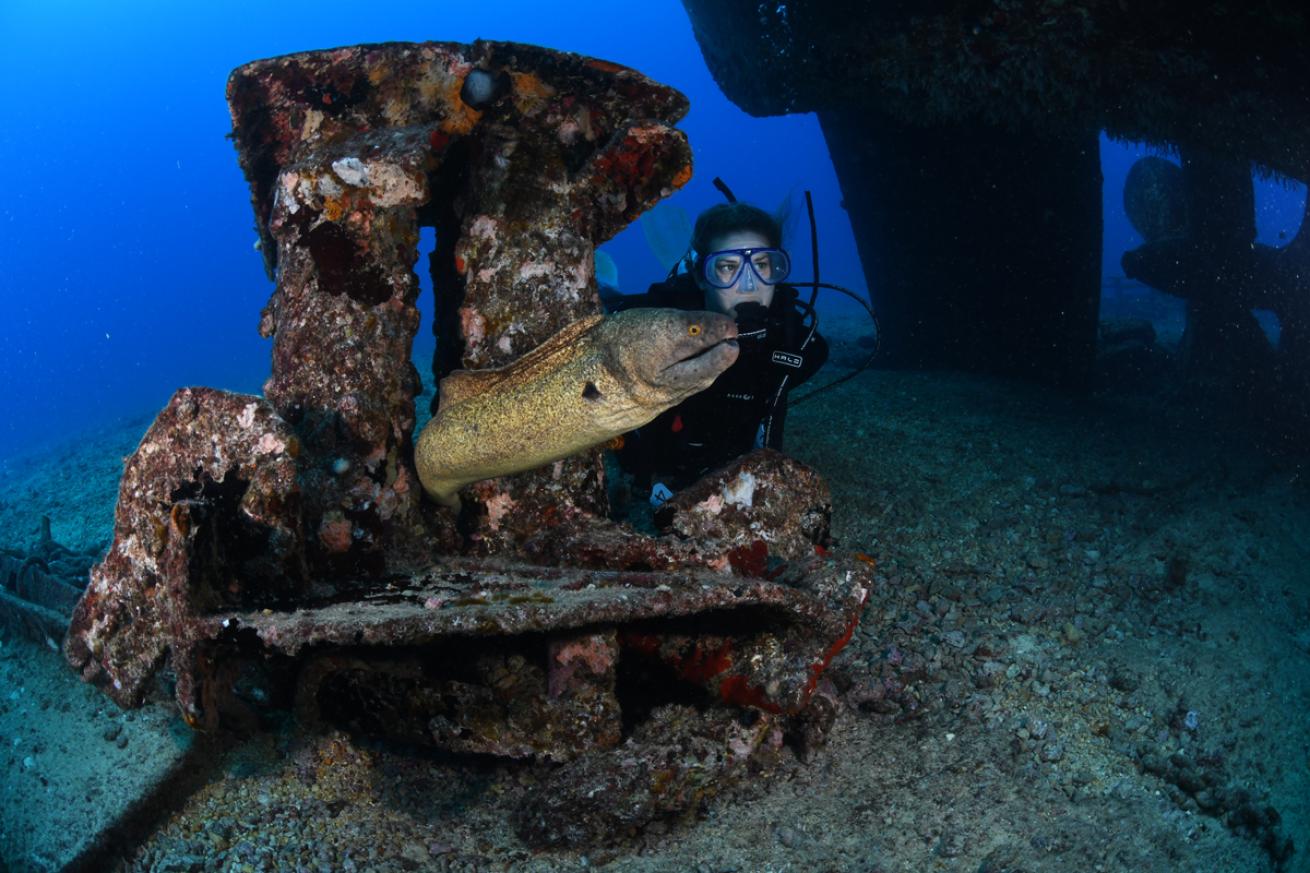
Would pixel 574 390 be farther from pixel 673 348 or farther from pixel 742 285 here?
pixel 742 285

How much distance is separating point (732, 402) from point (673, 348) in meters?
2.53

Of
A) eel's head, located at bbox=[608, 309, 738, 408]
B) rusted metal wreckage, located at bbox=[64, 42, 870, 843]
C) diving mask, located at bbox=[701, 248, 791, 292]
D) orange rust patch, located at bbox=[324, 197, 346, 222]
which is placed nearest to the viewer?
rusted metal wreckage, located at bbox=[64, 42, 870, 843]

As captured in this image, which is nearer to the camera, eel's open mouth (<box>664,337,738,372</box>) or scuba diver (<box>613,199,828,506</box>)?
eel's open mouth (<box>664,337,738,372</box>)

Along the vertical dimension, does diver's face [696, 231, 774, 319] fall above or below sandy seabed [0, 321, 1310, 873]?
above

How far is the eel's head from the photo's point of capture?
2.61 metres

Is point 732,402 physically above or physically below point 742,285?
below

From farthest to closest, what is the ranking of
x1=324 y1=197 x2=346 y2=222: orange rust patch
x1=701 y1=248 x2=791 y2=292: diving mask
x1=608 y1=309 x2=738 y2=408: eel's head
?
x1=701 y1=248 x2=791 y2=292: diving mask → x1=324 y1=197 x2=346 y2=222: orange rust patch → x1=608 y1=309 x2=738 y2=408: eel's head

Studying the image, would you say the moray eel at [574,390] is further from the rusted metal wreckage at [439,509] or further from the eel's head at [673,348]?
the rusted metal wreckage at [439,509]

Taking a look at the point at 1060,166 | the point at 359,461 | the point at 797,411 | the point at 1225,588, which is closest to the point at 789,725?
the point at 359,461

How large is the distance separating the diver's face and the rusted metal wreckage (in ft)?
3.85

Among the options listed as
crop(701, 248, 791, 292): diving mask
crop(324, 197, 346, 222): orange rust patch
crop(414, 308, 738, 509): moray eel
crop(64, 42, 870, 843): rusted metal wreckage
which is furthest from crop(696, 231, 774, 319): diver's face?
crop(324, 197, 346, 222): orange rust patch

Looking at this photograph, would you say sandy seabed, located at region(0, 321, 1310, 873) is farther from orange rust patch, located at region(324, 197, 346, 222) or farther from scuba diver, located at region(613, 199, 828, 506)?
orange rust patch, located at region(324, 197, 346, 222)

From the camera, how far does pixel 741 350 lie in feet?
15.9

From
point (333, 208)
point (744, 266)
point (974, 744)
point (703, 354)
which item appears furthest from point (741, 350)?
point (974, 744)
